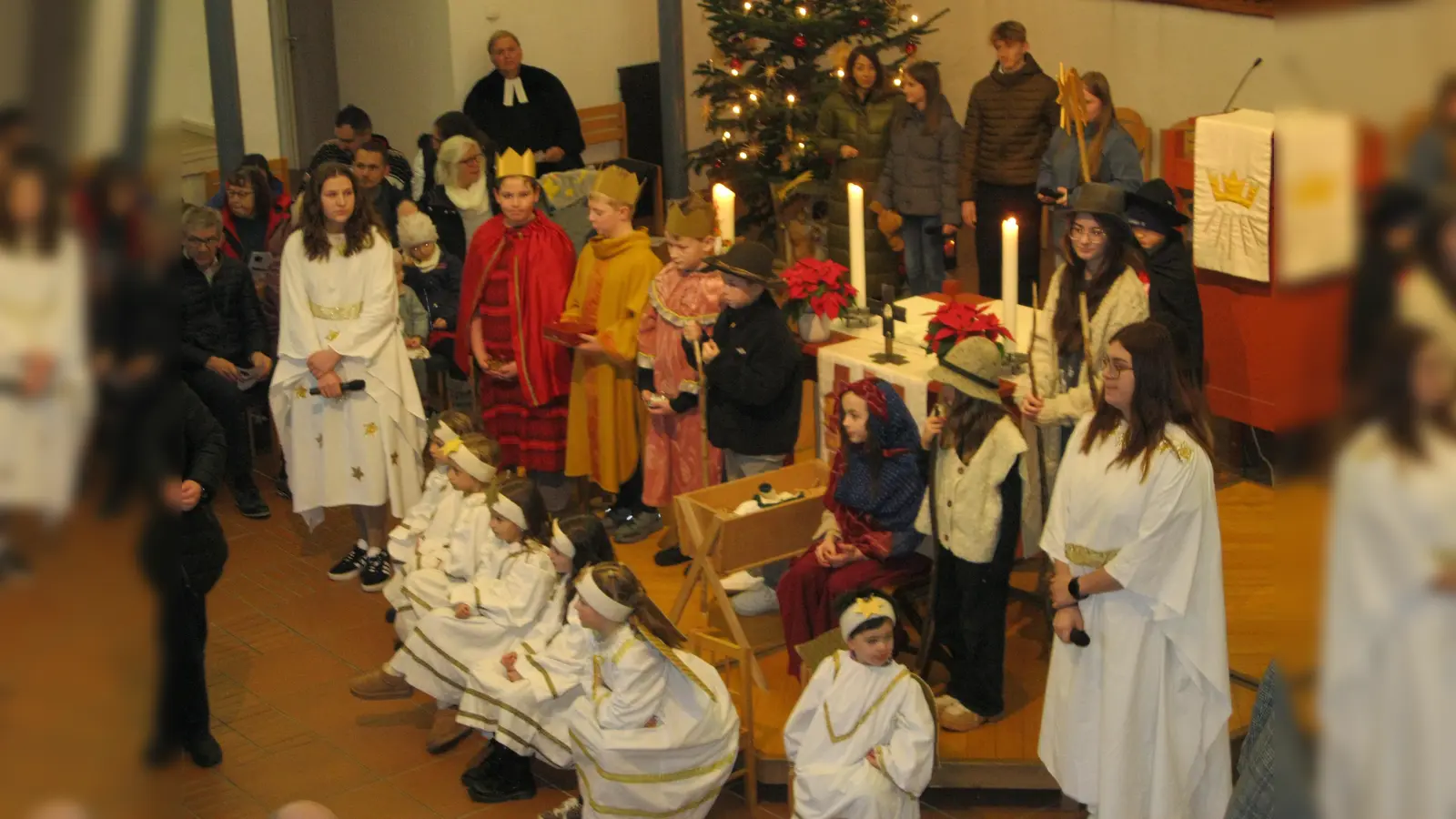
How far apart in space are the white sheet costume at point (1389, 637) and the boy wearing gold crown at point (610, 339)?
6.65m

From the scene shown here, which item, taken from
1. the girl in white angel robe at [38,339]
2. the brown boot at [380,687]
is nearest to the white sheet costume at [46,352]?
the girl in white angel robe at [38,339]

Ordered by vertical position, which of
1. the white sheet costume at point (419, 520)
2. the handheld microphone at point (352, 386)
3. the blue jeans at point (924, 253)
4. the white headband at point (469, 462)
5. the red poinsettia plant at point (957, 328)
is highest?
the red poinsettia plant at point (957, 328)

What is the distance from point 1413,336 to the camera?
0.37 metres

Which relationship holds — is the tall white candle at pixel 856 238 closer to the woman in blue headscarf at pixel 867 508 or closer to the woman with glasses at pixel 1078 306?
the woman in blue headscarf at pixel 867 508

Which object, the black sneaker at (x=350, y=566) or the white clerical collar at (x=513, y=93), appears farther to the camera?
the white clerical collar at (x=513, y=93)

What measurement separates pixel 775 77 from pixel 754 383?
5166 millimetres

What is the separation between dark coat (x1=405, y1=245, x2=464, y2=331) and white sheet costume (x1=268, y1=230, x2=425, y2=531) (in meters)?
1.05

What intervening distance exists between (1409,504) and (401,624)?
591 centimetres

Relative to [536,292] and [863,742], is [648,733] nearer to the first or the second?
[863,742]

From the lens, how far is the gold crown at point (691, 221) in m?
6.70

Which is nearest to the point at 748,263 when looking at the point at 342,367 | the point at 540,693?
the point at 540,693

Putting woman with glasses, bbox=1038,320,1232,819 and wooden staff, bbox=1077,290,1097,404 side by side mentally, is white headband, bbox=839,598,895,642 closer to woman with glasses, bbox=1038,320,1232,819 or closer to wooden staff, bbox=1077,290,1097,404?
woman with glasses, bbox=1038,320,1232,819

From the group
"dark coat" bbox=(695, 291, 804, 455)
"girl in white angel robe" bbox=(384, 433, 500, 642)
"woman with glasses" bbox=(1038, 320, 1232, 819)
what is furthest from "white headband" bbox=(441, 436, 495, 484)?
"woman with glasses" bbox=(1038, 320, 1232, 819)

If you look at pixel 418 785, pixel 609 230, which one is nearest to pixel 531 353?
pixel 609 230
